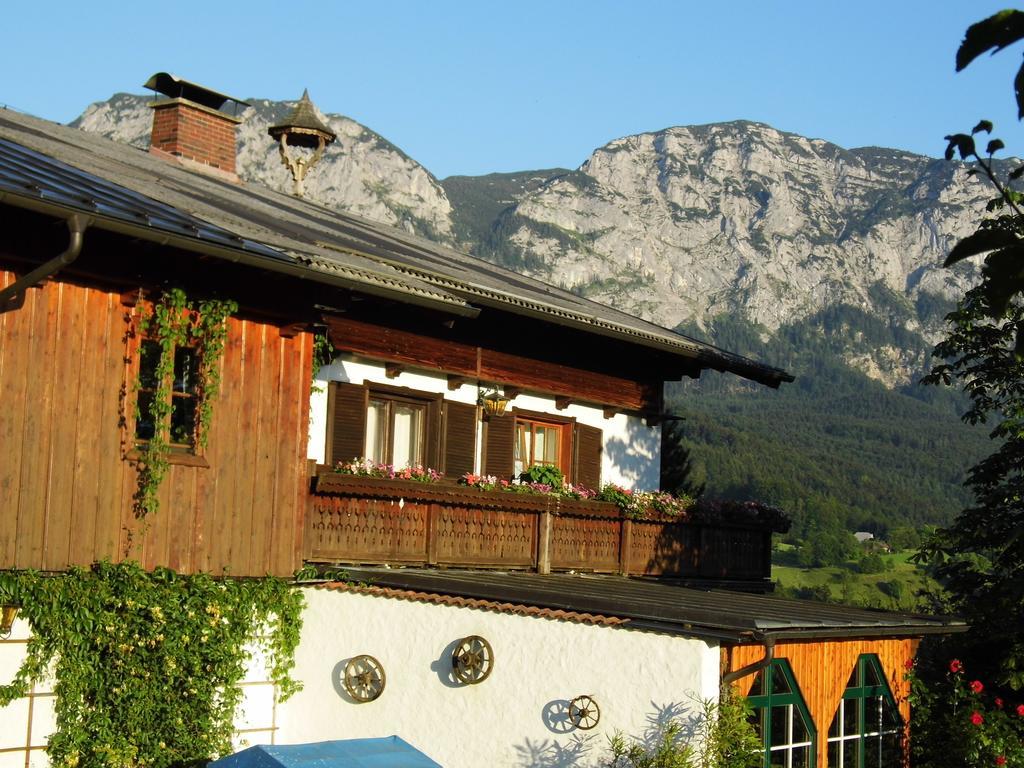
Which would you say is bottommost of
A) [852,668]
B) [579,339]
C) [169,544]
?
[852,668]

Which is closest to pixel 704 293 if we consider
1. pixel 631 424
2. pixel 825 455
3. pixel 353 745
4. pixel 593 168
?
pixel 593 168

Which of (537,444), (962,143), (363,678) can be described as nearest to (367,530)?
(363,678)

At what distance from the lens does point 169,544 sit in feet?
39.0

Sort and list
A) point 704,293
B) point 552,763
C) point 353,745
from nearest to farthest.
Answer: point 353,745 → point 552,763 → point 704,293

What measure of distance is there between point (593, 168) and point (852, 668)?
178740 millimetres

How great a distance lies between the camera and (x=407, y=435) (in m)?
16.4

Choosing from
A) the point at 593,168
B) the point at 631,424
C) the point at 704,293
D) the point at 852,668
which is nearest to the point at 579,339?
the point at 631,424

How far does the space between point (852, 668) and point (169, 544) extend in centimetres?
639

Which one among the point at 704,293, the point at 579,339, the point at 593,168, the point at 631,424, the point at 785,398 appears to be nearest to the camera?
the point at 579,339

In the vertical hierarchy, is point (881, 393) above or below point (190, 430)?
above

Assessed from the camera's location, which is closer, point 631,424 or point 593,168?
point 631,424

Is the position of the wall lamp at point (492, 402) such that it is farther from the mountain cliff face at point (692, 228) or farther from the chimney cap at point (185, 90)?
the mountain cliff face at point (692, 228)

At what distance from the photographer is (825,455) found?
107250 mm

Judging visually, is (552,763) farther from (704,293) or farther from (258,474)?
(704,293)
